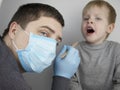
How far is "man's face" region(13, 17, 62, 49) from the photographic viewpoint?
915mm

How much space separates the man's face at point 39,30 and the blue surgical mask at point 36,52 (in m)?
0.02

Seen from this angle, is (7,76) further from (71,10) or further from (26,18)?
(71,10)

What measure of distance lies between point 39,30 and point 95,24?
0.40 meters

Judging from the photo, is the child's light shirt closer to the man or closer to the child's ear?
the child's ear

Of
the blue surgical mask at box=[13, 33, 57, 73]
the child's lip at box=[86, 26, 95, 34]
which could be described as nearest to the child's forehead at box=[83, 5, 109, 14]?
the child's lip at box=[86, 26, 95, 34]

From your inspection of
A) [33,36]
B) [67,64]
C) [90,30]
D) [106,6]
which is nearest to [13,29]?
[33,36]

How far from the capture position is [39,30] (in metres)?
0.93

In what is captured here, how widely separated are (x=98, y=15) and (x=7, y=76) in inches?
28.6

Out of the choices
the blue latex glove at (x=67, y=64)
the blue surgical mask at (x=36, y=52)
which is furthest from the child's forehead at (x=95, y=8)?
the blue surgical mask at (x=36, y=52)

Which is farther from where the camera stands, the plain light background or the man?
the plain light background

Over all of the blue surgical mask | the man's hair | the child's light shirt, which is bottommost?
the child's light shirt

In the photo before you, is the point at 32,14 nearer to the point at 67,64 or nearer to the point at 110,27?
the point at 67,64

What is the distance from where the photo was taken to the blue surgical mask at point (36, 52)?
91cm

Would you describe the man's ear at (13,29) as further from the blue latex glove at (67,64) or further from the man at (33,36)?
the blue latex glove at (67,64)
